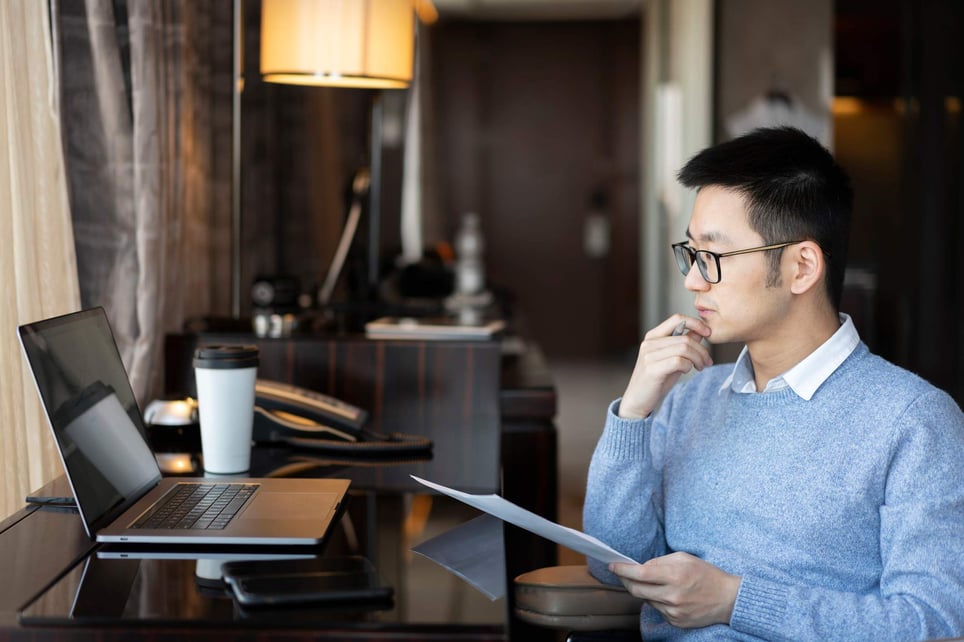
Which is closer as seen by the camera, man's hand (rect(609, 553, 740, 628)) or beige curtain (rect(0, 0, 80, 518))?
man's hand (rect(609, 553, 740, 628))

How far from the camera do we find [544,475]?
248 cm

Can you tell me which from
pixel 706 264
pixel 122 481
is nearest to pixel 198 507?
pixel 122 481

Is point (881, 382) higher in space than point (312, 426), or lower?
higher

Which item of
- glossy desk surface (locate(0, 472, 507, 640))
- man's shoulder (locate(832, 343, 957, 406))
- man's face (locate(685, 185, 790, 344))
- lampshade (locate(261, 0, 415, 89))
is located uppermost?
lampshade (locate(261, 0, 415, 89))

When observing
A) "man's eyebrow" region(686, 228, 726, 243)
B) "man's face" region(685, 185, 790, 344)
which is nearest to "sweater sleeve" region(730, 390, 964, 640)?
"man's face" region(685, 185, 790, 344)

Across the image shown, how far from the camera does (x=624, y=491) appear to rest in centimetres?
170

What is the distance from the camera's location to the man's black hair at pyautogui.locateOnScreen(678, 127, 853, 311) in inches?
62.7

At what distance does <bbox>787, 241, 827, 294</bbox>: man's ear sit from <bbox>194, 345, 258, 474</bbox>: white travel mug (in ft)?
2.98

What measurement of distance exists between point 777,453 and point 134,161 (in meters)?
1.45

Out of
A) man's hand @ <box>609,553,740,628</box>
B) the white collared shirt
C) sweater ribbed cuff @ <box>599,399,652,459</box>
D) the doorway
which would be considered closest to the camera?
man's hand @ <box>609,553,740,628</box>

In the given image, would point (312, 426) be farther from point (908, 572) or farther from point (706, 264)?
point (908, 572)

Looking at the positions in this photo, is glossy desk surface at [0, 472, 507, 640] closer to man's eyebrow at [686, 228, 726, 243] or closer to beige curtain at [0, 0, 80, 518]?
beige curtain at [0, 0, 80, 518]

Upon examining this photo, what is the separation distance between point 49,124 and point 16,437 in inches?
21.9

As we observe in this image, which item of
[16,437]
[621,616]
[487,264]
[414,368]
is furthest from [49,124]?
[487,264]
